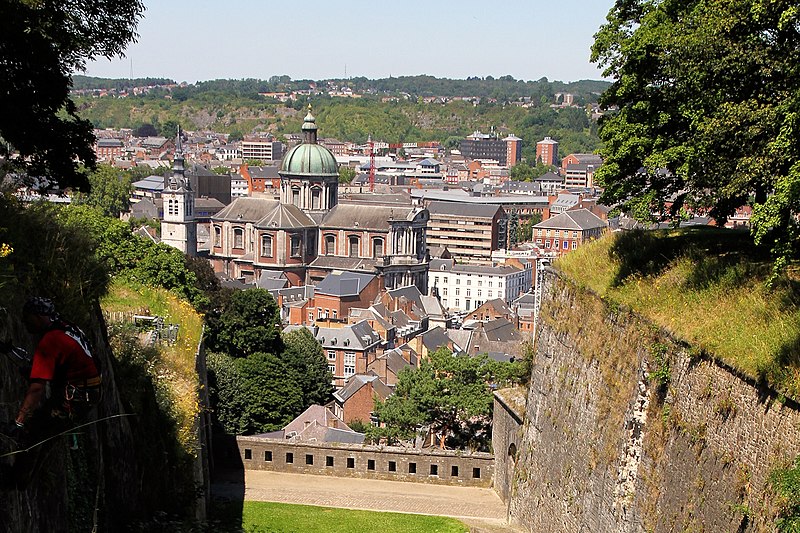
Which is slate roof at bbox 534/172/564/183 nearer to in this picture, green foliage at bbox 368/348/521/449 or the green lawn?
green foliage at bbox 368/348/521/449

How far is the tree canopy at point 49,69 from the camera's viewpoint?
10.7 metres

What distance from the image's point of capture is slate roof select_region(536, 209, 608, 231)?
92.9m

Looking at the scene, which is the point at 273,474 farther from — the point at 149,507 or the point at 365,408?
the point at 365,408

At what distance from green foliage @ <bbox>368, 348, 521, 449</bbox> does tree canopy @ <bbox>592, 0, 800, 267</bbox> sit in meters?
13.1

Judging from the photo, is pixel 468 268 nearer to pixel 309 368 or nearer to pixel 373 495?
pixel 309 368

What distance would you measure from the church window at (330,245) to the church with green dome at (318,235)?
0.17ft

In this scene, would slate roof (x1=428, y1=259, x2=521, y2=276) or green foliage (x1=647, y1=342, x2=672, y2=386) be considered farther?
slate roof (x1=428, y1=259, x2=521, y2=276)

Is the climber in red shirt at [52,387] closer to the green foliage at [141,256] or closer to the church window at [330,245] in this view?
the green foliage at [141,256]

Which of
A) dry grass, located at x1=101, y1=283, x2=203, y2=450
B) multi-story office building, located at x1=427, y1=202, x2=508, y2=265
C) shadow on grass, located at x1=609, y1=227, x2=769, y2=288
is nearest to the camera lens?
shadow on grass, located at x1=609, y1=227, x2=769, y2=288

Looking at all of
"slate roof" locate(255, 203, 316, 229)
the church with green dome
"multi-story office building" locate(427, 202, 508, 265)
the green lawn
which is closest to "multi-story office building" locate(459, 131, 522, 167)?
"multi-story office building" locate(427, 202, 508, 265)

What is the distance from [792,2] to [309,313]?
163 feet

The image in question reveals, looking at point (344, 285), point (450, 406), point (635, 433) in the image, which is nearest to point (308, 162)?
point (344, 285)

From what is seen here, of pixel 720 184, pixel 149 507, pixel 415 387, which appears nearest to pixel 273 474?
pixel 415 387

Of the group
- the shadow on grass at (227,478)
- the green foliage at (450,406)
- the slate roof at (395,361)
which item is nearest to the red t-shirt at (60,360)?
the shadow on grass at (227,478)
